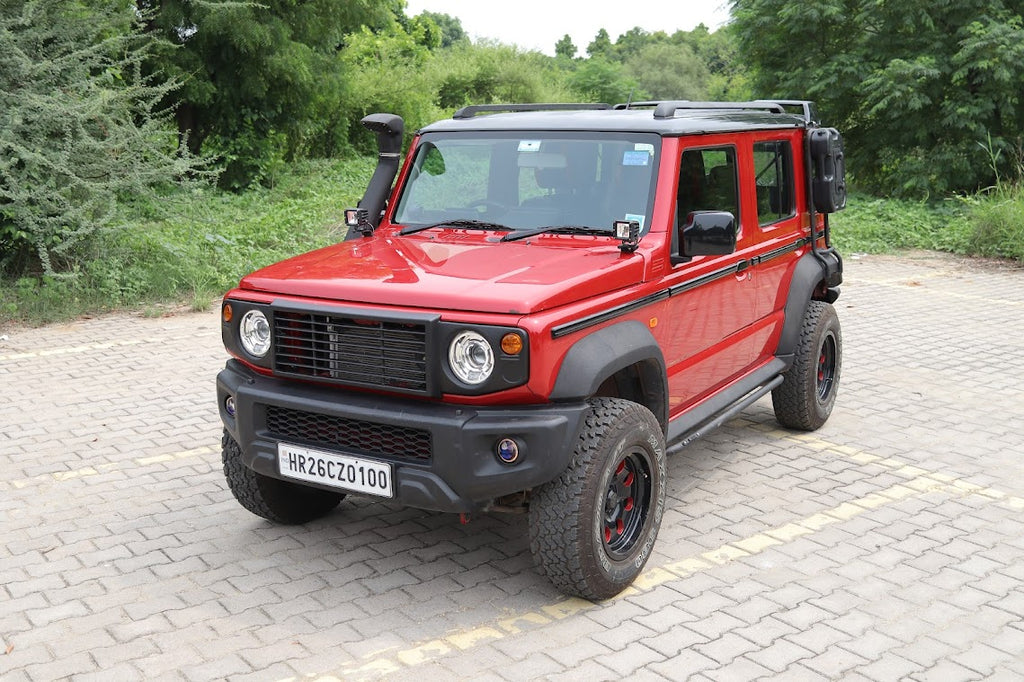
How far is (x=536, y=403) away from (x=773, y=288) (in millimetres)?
2735

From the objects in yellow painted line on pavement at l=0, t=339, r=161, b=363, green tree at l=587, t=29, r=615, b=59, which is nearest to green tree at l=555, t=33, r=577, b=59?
green tree at l=587, t=29, r=615, b=59

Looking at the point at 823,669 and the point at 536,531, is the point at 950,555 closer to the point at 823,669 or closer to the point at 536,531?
the point at 823,669

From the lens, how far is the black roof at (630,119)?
5.30 metres

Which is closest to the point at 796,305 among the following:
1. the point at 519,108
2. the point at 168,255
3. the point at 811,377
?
the point at 811,377

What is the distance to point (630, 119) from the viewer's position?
5.36 meters

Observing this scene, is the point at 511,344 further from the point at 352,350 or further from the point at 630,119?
the point at 630,119

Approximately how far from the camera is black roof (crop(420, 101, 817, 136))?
17.4 ft

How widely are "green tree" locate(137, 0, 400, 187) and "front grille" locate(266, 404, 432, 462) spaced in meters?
11.4

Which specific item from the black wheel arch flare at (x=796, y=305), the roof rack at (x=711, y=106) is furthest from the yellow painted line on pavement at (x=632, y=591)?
the roof rack at (x=711, y=106)

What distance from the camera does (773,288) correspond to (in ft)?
21.0

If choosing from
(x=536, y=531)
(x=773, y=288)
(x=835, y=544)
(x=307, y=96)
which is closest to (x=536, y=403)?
(x=536, y=531)

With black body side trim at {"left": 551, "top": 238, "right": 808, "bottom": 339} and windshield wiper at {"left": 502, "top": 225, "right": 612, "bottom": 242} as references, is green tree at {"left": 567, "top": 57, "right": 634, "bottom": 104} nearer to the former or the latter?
black body side trim at {"left": 551, "top": 238, "right": 808, "bottom": 339}

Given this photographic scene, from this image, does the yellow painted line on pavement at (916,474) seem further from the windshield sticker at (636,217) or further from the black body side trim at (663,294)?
the windshield sticker at (636,217)

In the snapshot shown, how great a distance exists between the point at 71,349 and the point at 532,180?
18.5 feet
